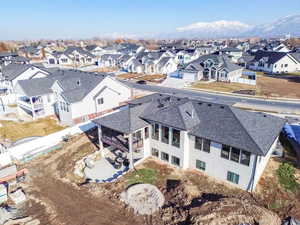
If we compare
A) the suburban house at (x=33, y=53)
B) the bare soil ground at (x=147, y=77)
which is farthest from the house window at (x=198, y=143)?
the suburban house at (x=33, y=53)

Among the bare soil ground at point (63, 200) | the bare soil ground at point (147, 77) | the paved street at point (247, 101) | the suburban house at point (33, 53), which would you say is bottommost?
the bare soil ground at point (63, 200)

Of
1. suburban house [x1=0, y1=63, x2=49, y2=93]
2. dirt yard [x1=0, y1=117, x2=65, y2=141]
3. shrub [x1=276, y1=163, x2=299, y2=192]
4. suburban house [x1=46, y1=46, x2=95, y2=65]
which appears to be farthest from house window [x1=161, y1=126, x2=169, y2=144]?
suburban house [x1=46, y1=46, x2=95, y2=65]

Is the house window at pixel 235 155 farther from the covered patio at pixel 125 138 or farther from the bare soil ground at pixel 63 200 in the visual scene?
the bare soil ground at pixel 63 200

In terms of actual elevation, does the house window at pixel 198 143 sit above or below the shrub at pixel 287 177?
above

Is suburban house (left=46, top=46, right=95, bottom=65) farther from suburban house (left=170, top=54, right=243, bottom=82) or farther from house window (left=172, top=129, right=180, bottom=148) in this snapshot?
house window (left=172, top=129, right=180, bottom=148)

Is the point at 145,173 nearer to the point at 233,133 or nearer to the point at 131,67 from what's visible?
the point at 233,133

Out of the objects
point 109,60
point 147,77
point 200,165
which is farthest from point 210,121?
point 109,60

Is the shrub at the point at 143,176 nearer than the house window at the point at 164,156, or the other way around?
the shrub at the point at 143,176
